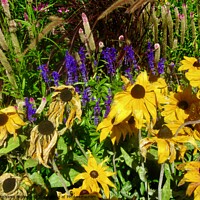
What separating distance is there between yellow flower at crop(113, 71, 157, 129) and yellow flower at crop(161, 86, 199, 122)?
0.60 ft

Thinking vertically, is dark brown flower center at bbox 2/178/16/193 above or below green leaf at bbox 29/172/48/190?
above

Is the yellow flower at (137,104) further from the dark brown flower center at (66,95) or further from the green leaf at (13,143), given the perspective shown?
the green leaf at (13,143)

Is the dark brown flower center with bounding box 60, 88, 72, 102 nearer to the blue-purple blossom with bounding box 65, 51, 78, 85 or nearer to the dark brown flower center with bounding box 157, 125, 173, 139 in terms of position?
the dark brown flower center with bounding box 157, 125, 173, 139

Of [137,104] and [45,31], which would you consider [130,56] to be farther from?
[137,104]

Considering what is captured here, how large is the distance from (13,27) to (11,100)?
424 millimetres

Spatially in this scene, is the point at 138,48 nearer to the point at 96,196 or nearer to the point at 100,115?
the point at 100,115

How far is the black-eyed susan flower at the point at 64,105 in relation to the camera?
147cm

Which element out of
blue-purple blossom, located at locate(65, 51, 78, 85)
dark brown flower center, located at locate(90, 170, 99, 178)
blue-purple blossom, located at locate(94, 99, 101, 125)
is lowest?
blue-purple blossom, located at locate(94, 99, 101, 125)

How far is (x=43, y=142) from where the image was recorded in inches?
51.8

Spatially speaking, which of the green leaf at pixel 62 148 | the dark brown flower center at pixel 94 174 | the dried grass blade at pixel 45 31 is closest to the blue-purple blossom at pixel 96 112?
the green leaf at pixel 62 148

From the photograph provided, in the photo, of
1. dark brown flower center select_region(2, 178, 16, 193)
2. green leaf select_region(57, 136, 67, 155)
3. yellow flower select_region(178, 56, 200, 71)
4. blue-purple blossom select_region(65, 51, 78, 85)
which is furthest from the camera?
blue-purple blossom select_region(65, 51, 78, 85)

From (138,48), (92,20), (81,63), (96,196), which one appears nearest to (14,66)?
(81,63)

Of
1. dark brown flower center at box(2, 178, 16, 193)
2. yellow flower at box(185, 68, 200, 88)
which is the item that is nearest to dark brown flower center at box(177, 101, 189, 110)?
yellow flower at box(185, 68, 200, 88)

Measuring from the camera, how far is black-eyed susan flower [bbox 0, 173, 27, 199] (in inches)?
53.2
